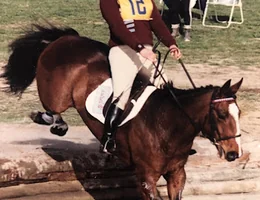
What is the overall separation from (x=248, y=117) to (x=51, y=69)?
4.00 metres

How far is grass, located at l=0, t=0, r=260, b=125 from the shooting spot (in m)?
13.8

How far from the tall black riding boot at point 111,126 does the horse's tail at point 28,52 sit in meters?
1.56

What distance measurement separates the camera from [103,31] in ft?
51.8

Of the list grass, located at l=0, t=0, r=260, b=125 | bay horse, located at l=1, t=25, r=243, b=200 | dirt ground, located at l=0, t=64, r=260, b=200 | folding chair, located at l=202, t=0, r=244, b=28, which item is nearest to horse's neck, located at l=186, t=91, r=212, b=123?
bay horse, located at l=1, t=25, r=243, b=200

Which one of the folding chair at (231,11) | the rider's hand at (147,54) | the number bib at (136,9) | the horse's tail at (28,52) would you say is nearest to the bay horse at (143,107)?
the horse's tail at (28,52)

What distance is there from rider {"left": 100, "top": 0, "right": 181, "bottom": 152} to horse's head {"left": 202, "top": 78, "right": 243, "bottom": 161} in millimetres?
722

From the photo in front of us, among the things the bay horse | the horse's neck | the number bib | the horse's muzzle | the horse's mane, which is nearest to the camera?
the horse's muzzle

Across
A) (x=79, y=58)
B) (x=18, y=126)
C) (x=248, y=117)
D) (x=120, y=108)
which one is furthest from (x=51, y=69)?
(x=248, y=117)

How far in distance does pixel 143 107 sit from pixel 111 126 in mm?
324

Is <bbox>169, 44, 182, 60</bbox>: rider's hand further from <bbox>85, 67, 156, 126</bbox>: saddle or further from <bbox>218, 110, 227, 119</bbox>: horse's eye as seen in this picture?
<bbox>218, 110, 227, 119</bbox>: horse's eye

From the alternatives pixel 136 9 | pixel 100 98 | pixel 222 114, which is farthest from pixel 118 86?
pixel 222 114

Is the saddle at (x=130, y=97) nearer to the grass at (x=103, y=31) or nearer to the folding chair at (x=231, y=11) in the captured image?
the grass at (x=103, y=31)

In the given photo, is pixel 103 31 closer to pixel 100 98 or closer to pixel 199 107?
pixel 100 98

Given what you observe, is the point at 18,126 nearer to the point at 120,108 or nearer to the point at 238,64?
the point at 120,108
